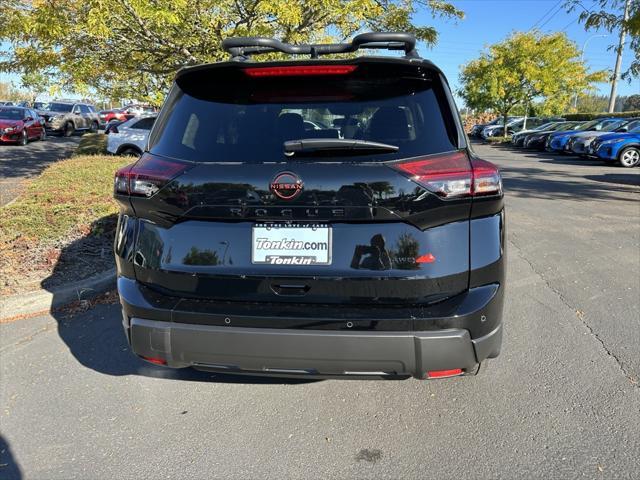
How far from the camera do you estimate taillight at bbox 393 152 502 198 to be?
2.17 metres

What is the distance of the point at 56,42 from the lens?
733 centimetres

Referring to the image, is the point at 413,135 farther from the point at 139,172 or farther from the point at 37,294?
the point at 37,294

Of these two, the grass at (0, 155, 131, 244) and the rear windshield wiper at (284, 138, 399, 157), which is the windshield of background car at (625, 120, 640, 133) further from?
the rear windshield wiper at (284, 138, 399, 157)

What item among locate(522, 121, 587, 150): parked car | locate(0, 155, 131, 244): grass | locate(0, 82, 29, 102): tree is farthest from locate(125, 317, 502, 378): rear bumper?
locate(0, 82, 29, 102): tree

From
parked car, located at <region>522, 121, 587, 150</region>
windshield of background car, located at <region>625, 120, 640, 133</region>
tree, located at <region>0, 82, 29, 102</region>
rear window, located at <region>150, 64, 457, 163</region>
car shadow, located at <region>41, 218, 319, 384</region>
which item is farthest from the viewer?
tree, located at <region>0, 82, 29, 102</region>

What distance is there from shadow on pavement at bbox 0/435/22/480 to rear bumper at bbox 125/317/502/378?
34.3 inches

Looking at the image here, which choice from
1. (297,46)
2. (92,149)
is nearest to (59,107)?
(92,149)

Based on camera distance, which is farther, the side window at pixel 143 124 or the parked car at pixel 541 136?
the parked car at pixel 541 136

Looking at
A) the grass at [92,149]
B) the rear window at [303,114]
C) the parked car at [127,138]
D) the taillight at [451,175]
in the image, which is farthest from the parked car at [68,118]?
the taillight at [451,175]

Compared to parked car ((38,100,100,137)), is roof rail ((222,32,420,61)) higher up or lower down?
lower down

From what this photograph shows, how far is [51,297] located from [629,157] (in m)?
18.1

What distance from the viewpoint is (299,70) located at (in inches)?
94.7

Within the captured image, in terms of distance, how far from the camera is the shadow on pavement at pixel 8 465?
237cm

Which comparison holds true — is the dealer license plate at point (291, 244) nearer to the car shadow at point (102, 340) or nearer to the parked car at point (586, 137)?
the car shadow at point (102, 340)
